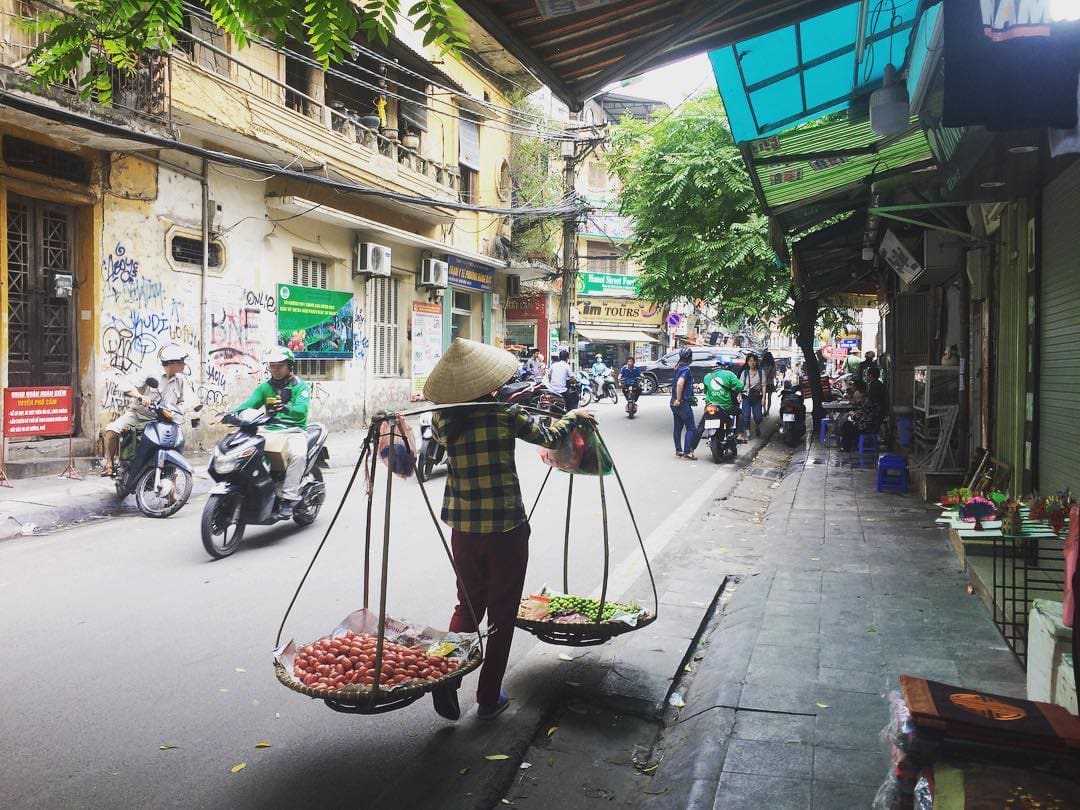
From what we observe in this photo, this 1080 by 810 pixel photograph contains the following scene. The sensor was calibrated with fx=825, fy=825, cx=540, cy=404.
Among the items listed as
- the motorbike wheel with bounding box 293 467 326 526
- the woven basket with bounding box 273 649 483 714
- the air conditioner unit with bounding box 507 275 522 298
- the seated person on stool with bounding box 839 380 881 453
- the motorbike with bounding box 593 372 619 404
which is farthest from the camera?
the motorbike with bounding box 593 372 619 404

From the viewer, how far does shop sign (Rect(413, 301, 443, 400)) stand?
19.2 metres

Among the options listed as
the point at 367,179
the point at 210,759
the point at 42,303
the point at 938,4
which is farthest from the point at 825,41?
the point at 367,179

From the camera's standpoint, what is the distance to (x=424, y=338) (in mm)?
19641

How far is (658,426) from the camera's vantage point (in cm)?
1825

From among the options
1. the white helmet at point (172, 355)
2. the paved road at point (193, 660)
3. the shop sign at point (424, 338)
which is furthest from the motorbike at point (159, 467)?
the shop sign at point (424, 338)

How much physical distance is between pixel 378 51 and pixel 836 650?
15422 mm

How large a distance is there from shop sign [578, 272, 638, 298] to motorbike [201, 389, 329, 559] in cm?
3049

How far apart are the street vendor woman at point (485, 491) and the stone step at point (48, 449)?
8269mm

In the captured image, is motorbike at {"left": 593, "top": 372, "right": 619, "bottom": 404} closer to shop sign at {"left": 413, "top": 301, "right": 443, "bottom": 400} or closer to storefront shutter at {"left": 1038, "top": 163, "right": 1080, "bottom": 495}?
shop sign at {"left": 413, "top": 301, "right": 443, "bottom": 400}

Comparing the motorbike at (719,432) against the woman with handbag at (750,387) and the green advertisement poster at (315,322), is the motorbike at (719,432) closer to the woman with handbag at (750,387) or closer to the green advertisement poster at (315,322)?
the woman with handbag at (750,387)

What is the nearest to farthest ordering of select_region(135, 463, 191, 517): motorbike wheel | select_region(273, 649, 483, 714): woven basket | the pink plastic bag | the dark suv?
1. the pink plastic bag
2. select_region(273, 649, 483, 714): woven basket
3. select_region(135, 463, 191, 517): motorbike wheel
4. the dark suv

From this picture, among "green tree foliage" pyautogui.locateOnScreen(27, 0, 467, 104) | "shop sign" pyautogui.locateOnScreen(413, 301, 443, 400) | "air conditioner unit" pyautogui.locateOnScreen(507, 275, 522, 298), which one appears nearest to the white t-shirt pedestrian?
"shop sign" pyautogui.locateOnScreen(413, 301, 443, 400)

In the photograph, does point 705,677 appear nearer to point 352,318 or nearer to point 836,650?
point 836,650

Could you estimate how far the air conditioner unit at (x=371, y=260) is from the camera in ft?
54.0
